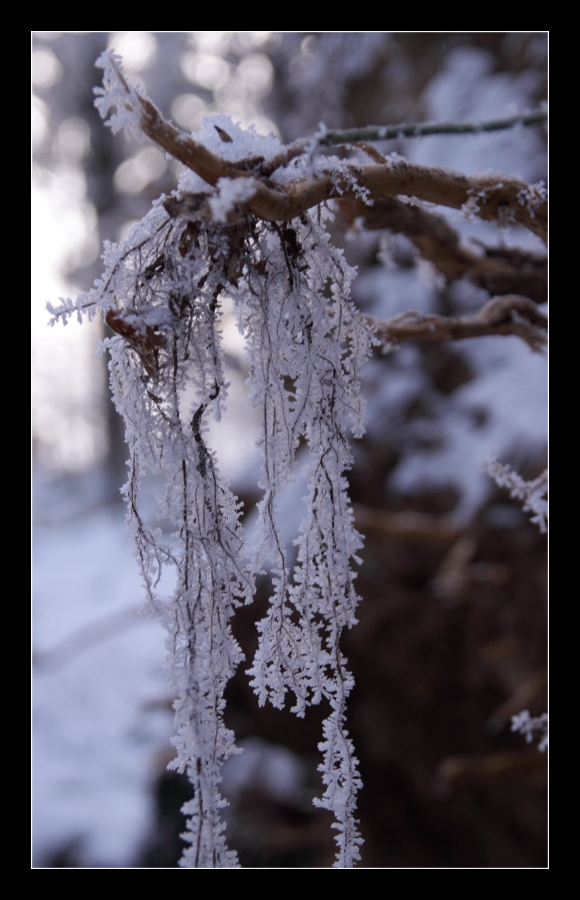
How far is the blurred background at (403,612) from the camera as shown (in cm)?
238

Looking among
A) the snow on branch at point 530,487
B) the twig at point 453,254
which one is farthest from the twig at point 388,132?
the snow on branch at point 530,487

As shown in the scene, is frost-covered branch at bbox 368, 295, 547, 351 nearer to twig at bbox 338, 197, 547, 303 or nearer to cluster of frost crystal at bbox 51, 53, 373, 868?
twig at bbox 338, 197, 547, 303

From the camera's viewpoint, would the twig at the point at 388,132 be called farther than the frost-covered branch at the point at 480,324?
No

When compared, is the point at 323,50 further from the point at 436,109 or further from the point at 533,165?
the point at 533,165

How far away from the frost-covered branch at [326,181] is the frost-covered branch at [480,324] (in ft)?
0.68

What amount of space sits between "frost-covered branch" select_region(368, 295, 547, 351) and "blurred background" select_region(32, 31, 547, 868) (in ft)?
0.35

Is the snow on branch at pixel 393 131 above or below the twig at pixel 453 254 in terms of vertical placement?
below

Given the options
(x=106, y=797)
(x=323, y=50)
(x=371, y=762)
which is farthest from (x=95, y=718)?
(x=323, y=50)

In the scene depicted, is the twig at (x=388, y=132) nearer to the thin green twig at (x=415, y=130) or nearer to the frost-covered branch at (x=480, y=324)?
the thin green twig at (x=415, y=130)

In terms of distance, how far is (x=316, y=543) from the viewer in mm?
745

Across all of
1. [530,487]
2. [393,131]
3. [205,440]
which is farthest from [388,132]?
[530,487]

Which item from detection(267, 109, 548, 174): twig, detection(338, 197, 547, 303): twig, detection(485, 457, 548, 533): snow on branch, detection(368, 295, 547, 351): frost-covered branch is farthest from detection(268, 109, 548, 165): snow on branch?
detection(485, 457, 548, 533): snow on branch

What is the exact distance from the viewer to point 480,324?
1.12 m

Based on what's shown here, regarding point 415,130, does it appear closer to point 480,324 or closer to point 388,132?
point 388,132
